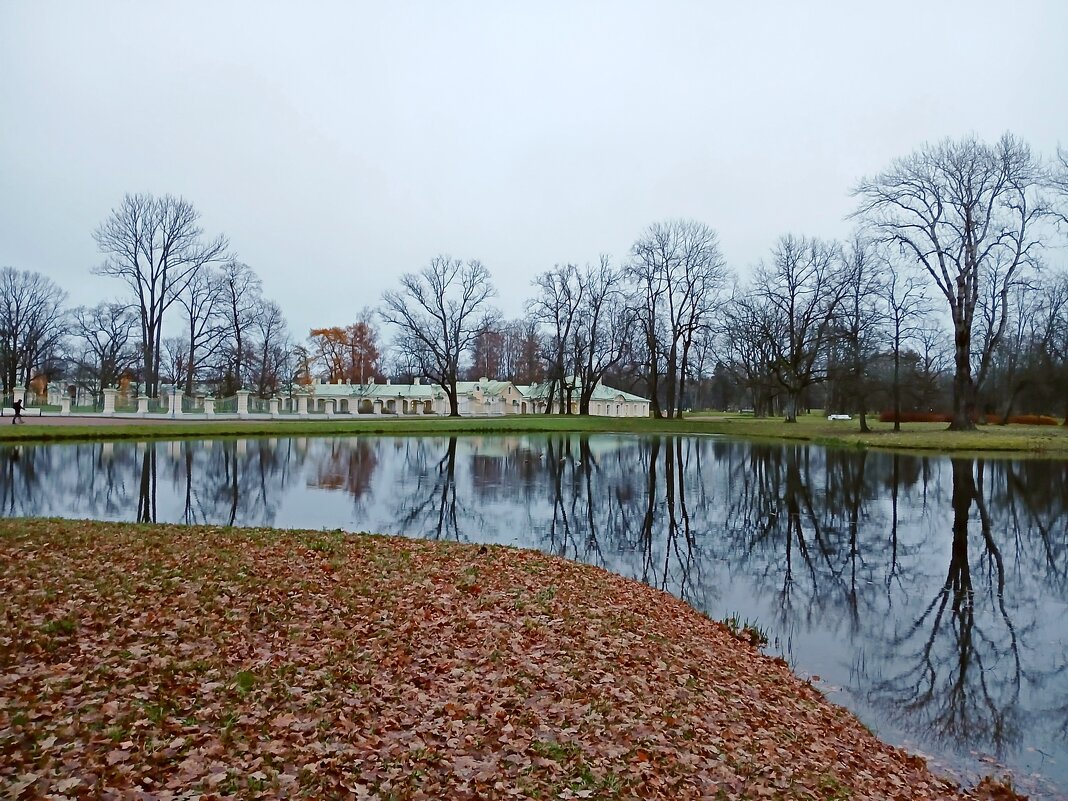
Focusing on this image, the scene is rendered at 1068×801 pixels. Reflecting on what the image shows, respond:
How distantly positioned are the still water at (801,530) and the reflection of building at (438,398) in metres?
52.7

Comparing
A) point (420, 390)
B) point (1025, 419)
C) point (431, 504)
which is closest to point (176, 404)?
point (431, 504)

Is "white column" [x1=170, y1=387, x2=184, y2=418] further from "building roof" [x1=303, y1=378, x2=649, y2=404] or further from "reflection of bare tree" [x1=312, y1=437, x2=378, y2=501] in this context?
"building roof" [x1=303, y1=378, x2=649, y2=404]

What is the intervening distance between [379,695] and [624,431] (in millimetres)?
46556

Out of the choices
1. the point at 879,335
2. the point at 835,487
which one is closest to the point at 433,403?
the point at 879,335

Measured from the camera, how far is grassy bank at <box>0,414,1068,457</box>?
1294 inches

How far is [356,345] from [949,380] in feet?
240

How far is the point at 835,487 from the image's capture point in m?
21.8

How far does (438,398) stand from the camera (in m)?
80.9

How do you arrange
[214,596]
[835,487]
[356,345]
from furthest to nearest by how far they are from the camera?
1. [356,345]
2. [835,487]
3. [214,596]

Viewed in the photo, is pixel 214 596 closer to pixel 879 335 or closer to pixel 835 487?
pixel 835 487

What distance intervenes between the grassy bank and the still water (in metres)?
4.55

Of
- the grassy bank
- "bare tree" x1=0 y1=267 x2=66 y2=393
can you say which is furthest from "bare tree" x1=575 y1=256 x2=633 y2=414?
"bare tree" x1=0 y1=267 x2=66 y2=393

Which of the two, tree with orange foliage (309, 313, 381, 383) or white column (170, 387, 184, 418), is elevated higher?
tree with orange foliage (309, 313, 381, 383)

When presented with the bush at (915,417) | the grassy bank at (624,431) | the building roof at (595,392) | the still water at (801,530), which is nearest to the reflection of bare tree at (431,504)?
the still water at (801,530)
